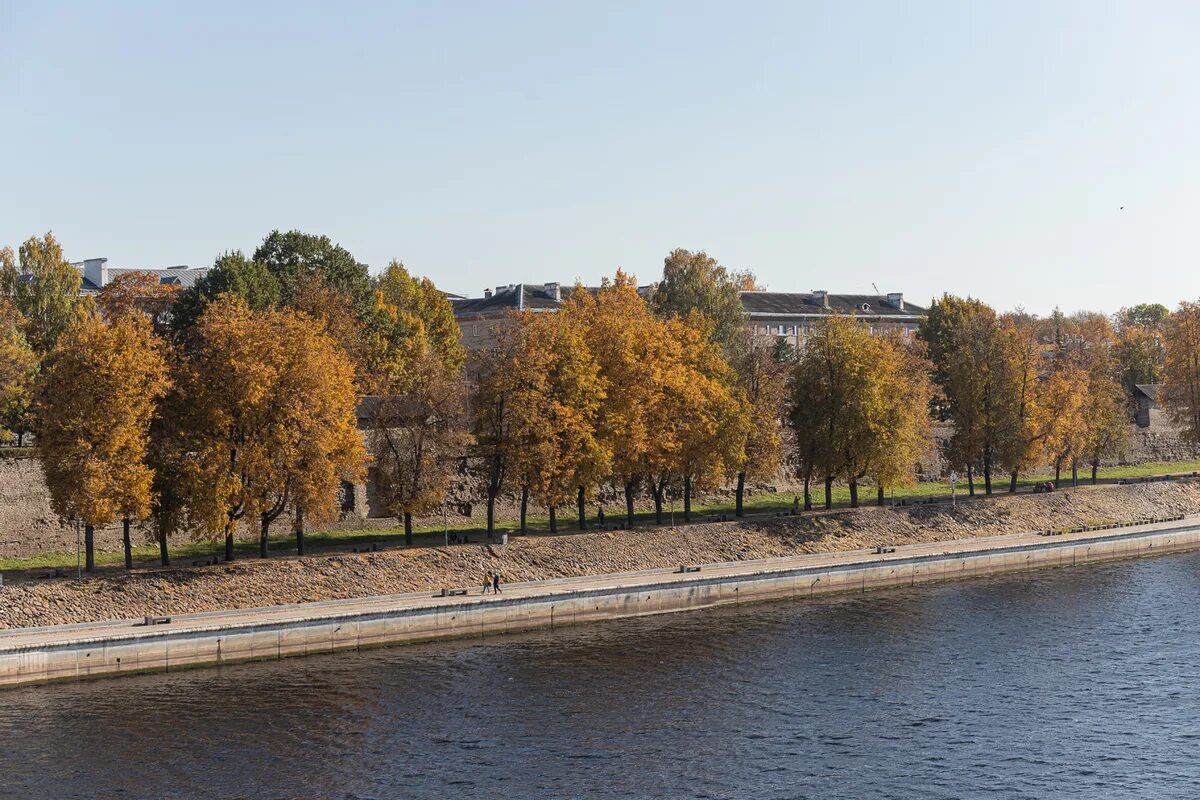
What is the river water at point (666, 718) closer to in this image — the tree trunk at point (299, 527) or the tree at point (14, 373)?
the tree trunk at point (299, 527)

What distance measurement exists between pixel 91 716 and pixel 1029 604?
45.2 m

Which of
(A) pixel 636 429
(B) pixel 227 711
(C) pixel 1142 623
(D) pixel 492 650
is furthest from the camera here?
(A) pixel 636 429

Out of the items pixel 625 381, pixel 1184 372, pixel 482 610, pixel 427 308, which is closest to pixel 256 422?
pixel 482 610

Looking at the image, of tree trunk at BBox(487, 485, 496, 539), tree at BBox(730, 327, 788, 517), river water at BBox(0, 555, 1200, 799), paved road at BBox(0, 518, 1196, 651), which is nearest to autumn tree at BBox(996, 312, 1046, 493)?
paved road at BBox(0, 518, 1196, 651)

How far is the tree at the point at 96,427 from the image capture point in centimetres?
5994

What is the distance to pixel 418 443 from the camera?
7112 cm

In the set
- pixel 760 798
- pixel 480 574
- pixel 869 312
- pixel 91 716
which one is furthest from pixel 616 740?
pixel 869 312

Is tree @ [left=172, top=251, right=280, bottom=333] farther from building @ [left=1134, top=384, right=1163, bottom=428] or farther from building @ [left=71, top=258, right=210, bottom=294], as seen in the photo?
building @ [left=1134, top=384, right=1163, bottom=428]

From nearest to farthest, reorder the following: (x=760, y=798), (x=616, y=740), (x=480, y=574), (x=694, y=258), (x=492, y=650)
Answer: (x=760, y=798) → (x=616, y=740) → (x=492, y=650) → (x=480, y=574) → (x=694, y=258)

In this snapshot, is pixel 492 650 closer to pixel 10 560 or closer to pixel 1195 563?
pixel 10 560

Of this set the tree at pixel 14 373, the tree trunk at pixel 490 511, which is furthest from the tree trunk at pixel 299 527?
the tree at pixel 14 373

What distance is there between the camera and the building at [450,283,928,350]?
12875cm

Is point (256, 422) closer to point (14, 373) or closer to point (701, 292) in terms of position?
point (14, 373)

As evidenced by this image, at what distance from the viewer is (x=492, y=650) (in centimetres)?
5919
